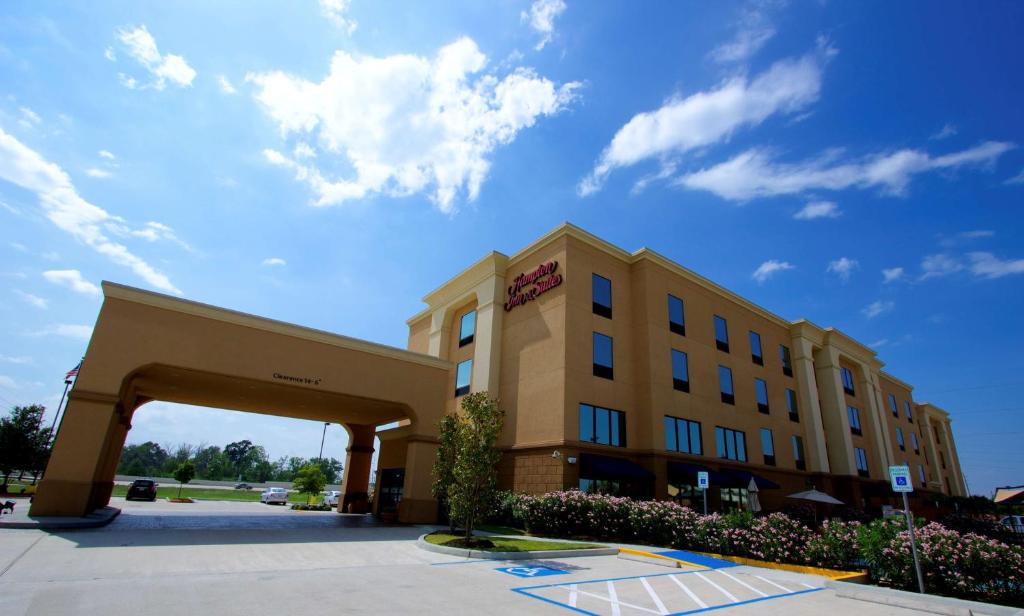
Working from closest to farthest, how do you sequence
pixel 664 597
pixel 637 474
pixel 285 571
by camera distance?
pixel 664 597, pixel 285 571, pixel 637 474

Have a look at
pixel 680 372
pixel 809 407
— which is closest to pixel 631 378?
pixel 680 372

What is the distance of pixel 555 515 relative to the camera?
19562mm

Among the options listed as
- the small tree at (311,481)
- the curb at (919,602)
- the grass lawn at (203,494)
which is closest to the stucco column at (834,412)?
the curb at (919,602)

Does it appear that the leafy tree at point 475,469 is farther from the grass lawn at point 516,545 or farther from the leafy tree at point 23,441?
the leafy tree at point 23,441

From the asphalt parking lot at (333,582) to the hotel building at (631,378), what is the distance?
367 inches

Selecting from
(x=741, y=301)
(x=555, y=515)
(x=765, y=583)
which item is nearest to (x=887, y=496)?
(x=741, y=301)

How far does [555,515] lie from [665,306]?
13.3m

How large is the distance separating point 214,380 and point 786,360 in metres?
36.0

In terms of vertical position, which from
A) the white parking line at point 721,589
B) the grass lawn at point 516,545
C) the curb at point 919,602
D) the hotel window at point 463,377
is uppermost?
the hotel window at point 463,377

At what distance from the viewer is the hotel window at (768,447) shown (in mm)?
30906

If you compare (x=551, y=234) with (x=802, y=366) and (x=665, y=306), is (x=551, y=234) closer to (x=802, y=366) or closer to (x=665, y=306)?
(x=665, y=306)

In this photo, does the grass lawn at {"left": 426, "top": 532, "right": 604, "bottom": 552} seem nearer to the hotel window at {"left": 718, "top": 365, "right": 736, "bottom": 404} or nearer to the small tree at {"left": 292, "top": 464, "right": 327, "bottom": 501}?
the hotel window at {"left": 718, "top": 365, "right": 736, "bottom": 404}

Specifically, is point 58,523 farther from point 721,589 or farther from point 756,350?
point 756,350

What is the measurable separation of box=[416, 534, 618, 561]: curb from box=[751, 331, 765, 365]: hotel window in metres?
22.1
